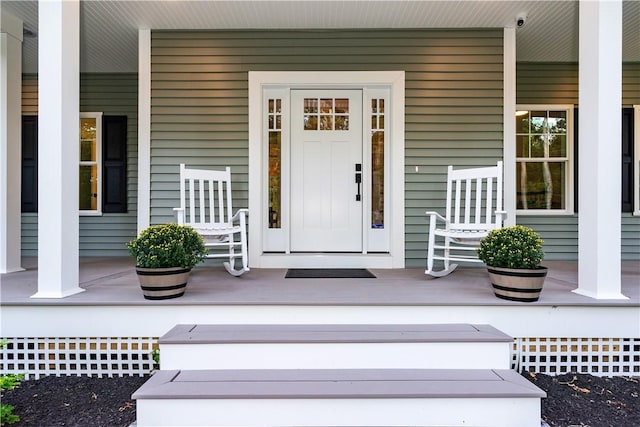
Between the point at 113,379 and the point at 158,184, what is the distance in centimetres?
210

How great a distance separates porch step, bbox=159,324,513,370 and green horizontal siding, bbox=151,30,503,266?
6.30 feet

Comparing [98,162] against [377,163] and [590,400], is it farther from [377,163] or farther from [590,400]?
[590,400]

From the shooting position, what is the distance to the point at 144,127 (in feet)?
12.7

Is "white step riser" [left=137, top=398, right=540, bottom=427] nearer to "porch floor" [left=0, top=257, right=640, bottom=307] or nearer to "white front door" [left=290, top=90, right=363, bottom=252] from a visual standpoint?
"porch floor" [left=0, top=257, right=640, bottom=307]

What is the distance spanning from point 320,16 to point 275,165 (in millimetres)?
1470

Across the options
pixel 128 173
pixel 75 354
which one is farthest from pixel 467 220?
pixel 128 173

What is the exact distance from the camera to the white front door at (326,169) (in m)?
4.01

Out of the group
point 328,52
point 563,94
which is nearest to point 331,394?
point 328,52

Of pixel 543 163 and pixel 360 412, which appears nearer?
pixel 360 412

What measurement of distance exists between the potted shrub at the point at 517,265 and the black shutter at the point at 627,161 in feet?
10.4

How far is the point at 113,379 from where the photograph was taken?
2.32 meters

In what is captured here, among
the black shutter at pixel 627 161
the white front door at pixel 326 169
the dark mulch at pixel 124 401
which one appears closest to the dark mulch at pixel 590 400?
the dark mulch at pixel 124 401

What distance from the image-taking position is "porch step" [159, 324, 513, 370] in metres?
1.97

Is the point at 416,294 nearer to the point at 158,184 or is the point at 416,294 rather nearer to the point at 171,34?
the point at 158,184
